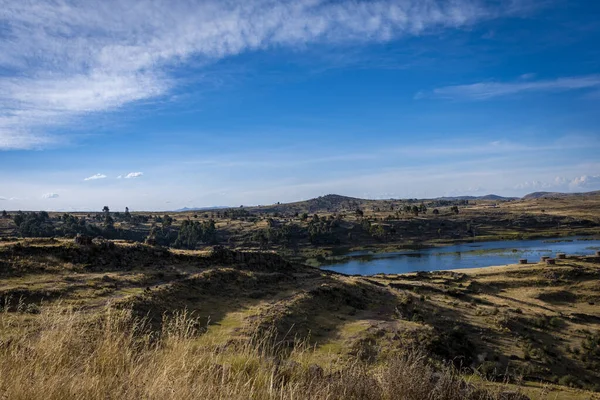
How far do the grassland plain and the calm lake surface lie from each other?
4294 centimetres

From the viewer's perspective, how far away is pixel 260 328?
74.7 ft

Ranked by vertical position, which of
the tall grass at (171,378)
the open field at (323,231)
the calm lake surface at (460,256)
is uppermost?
the tall grass at (171,378)

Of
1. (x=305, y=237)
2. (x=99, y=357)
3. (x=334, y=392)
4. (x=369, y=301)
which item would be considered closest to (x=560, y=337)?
(x=369, y=301)

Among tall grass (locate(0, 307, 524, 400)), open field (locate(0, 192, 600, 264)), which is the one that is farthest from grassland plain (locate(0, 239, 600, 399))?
open field (locate(0, 192, 600, 264))

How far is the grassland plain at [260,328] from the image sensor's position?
5.53 m

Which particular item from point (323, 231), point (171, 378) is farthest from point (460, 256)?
point (171, 378)

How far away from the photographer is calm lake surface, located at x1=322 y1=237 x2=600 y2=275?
90.1 meters

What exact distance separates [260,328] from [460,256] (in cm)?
9294

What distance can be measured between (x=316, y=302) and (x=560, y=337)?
2143 centimetres

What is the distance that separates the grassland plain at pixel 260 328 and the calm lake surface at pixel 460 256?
4294cm

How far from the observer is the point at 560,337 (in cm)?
3353

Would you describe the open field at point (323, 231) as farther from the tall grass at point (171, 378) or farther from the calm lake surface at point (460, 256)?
the tall grass at point (171, 378)

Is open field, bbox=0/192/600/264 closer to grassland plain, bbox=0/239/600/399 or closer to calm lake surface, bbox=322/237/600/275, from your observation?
calm lake surface, bbox=322/237/600/275

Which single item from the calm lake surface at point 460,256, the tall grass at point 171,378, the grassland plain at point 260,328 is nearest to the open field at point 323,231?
the calm lake surface at point 460,256
